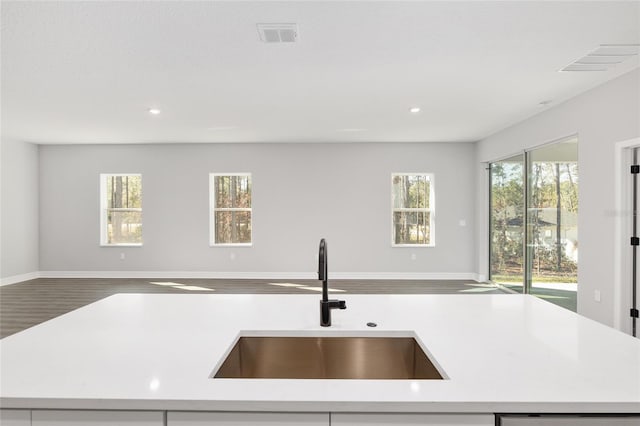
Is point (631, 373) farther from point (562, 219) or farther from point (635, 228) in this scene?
point (562, 219)

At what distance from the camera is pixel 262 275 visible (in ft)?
22.4

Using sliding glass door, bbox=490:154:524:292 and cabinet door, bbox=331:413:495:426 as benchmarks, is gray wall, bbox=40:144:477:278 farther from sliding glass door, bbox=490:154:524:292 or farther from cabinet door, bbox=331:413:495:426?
cabinet door, bbox=331:413:495:426

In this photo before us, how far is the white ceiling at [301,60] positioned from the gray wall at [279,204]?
5.45ft

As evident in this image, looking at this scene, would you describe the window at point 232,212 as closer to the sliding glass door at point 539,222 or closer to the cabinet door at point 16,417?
the sliding glass door at point 539,222

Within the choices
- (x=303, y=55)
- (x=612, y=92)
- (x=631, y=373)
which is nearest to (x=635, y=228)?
(x=612, y=92)

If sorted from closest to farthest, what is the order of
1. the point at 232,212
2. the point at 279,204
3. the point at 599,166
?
1. the point at 599,166
2. the point at 279,204
3. the point at 232,212

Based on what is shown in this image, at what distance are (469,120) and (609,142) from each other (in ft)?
6.17

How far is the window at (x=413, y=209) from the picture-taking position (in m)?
6.91

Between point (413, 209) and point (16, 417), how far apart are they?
6594 millimetres

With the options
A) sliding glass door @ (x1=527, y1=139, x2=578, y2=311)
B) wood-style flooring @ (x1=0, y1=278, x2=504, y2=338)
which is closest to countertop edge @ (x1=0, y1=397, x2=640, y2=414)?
sliding glass door @ (x1=527, y1=139, x2=578, y2=311)

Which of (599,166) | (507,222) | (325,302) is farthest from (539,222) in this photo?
(325,302)

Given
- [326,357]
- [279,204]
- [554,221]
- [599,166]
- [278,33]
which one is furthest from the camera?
[279,204]

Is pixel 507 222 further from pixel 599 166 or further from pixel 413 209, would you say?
pixel 599 166

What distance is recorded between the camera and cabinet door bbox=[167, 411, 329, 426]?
33.1 inches
